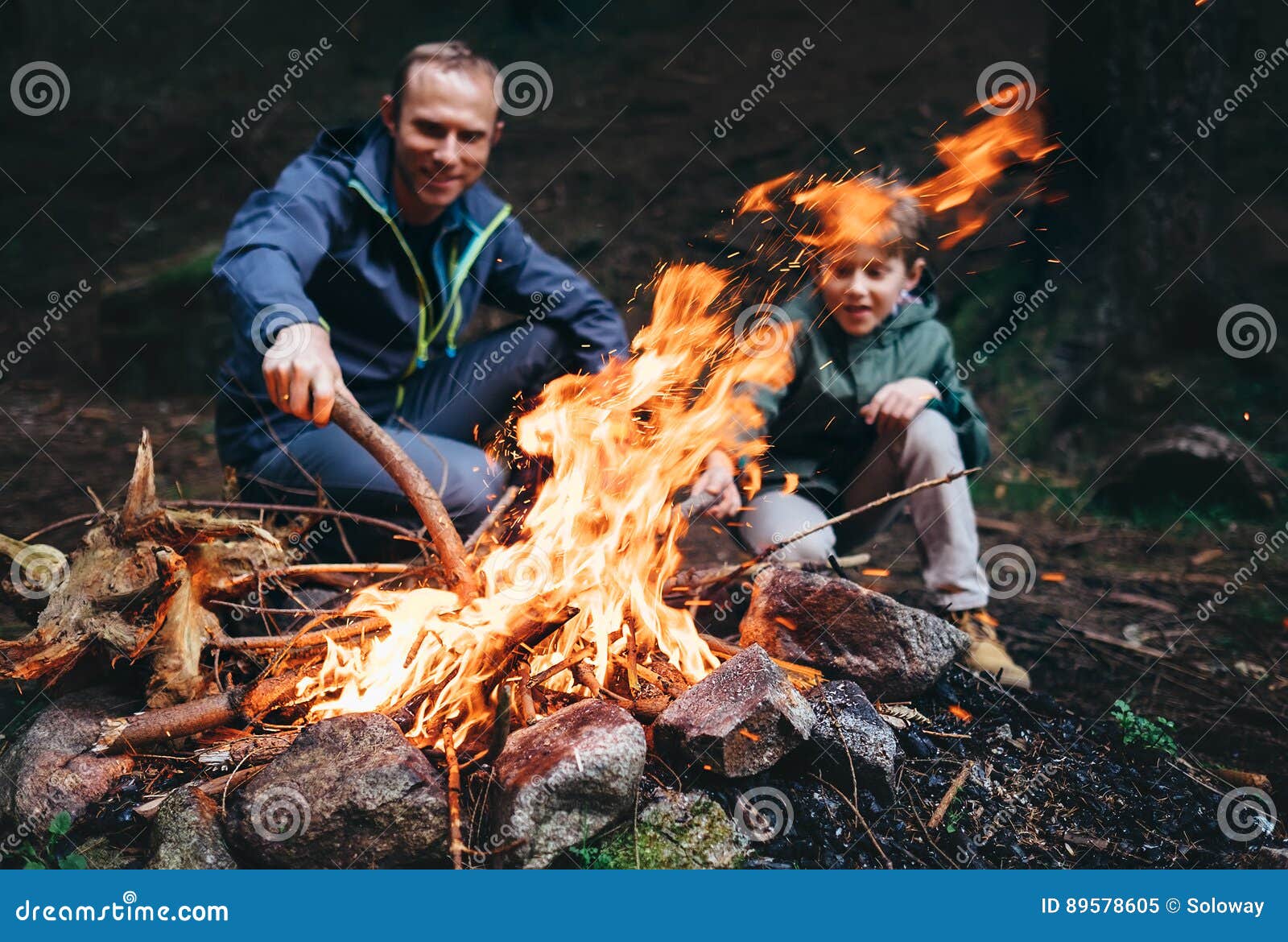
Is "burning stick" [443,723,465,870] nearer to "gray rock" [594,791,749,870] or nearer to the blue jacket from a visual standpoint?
"gray rock" [594,791,749,870]

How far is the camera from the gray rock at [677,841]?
251 centimetres

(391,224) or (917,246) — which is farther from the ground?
(917,246)

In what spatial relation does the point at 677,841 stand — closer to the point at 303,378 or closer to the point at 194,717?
the point at 194,717

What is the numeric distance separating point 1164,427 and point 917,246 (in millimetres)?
3328

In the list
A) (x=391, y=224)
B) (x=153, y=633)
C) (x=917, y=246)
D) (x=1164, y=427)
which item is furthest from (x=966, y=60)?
(x=153, y=633)

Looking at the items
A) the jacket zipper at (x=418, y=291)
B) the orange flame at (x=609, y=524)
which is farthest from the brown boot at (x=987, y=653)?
the jacket zipper at (x=418, y=291)

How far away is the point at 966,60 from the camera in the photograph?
10.0 m

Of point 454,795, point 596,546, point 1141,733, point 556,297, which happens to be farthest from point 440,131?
point 1141,733

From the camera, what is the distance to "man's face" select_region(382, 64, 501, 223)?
3930 mm

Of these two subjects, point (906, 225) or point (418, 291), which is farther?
point (418, 291)

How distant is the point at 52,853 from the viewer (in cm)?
255

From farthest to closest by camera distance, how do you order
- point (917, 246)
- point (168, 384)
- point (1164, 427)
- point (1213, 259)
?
point (168, 384) → point (1213, 259) → point (1164, 427) → point (917, 246)

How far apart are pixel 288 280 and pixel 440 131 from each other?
3.24ft

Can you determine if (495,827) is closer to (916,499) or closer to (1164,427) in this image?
(916,499)
